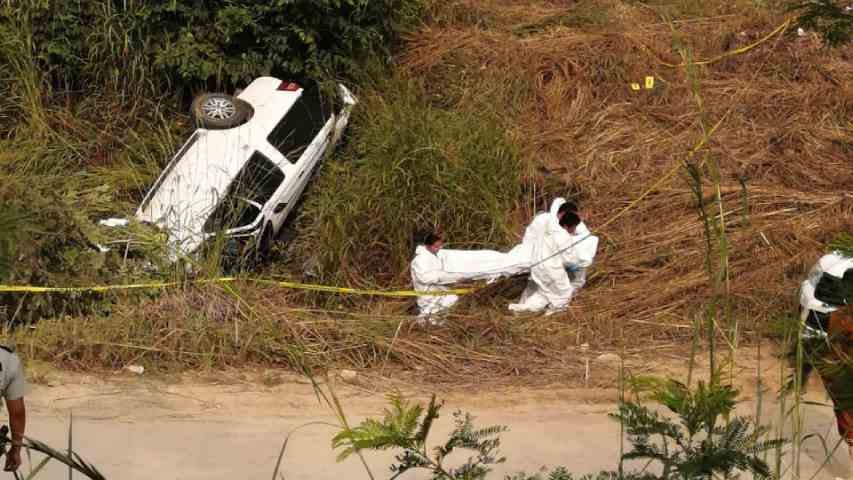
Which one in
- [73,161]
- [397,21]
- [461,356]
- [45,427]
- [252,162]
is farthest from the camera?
[397,21]

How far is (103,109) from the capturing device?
1098 cm

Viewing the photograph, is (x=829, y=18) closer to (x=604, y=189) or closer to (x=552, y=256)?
(x=552, y=256)

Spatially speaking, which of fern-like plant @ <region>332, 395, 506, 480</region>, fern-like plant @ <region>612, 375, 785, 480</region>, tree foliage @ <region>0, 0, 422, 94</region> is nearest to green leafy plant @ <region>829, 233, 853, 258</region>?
fern-like plant @ <region>612, 375, 785, 480</region>

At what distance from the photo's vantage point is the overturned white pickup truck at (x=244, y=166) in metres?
8.93

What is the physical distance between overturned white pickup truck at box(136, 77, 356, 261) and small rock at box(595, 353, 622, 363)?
9.24ft

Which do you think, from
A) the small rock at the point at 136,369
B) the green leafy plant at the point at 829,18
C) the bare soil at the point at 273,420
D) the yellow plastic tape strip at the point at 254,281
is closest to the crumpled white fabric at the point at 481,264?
the yellow plastic tape strip at the point at 254,281

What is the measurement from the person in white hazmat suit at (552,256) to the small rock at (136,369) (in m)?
2.70

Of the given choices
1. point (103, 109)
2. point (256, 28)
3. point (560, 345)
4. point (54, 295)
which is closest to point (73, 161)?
point (103, 109)

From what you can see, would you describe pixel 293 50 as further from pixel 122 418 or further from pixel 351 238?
pixel 122 418

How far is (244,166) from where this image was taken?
9406 millimetres

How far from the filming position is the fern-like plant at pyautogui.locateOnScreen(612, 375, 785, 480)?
2.41 meters

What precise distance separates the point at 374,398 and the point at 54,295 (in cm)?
245

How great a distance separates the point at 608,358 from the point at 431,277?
55.4 inches

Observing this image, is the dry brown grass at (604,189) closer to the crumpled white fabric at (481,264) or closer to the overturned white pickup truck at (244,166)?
the crumpled white fabric at (481,264)
